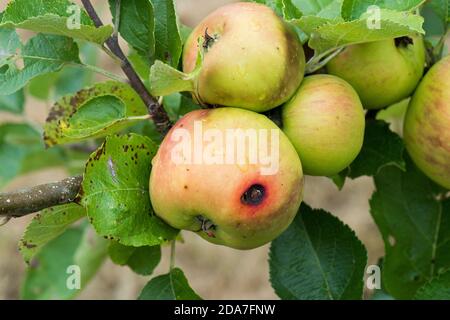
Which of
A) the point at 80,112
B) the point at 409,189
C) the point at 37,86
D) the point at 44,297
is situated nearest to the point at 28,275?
the point at 44,297

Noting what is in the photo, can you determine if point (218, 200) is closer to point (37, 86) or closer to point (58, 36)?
point (58, 36)

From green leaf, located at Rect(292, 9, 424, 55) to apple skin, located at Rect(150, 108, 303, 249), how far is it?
0.36 feet

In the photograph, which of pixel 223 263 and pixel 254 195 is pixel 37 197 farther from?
pixel 223 263

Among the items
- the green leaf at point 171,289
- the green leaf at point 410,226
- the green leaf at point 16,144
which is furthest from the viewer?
the green leaf at point 16,144

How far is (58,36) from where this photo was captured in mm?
904

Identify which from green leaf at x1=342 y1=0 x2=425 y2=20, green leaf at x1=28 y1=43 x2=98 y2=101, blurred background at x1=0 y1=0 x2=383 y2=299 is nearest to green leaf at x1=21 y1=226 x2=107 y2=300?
green leaf at x1=28 y1=43 x2=98 y2=101

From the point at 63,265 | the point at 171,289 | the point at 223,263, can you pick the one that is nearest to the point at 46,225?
the point at 171,289

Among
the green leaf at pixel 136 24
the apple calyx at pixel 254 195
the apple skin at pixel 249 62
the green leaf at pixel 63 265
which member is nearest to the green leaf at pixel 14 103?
the green leaf at pixel 63 265

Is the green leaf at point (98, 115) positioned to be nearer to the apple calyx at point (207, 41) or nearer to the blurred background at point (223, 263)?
the apple calyx at point (207, 41)

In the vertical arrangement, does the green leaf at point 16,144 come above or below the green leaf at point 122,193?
below

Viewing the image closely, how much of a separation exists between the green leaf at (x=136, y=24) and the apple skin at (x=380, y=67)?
22 centimetres

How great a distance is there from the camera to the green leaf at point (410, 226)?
109 centimetres

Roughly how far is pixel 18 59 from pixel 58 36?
0.18 feet

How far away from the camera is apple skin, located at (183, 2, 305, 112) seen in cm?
79
